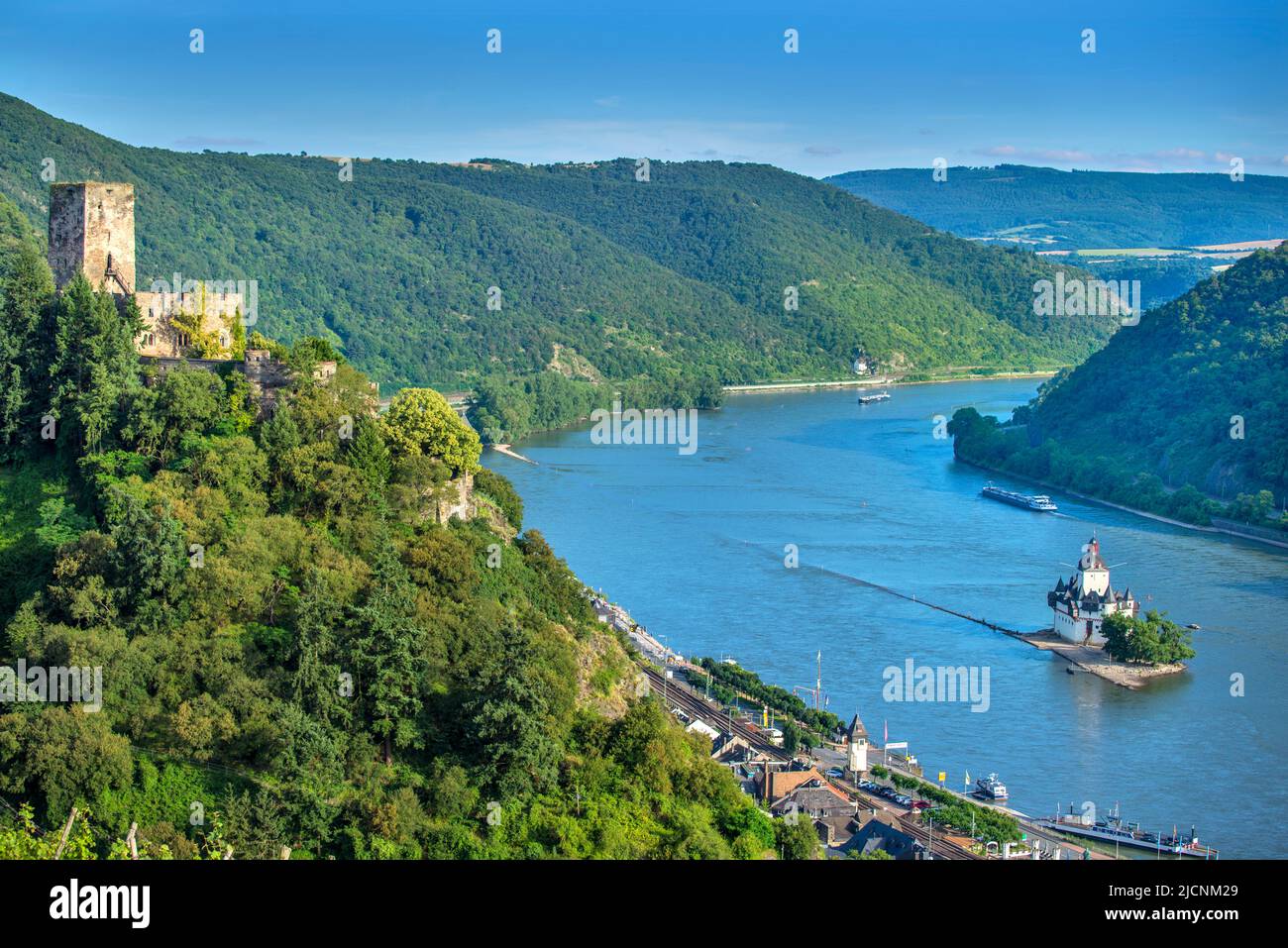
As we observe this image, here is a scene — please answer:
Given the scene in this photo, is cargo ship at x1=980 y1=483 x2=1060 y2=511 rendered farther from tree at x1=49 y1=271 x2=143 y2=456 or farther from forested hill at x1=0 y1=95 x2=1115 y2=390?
tree at x1=49 y1=271 x2=143 y2=456

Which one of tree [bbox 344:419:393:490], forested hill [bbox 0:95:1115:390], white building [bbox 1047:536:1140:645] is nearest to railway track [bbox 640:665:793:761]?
tree [bbox 344:419:393:490]

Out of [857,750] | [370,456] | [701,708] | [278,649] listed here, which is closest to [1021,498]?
[701,708]

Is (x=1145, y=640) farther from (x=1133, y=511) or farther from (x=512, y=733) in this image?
(x=1133, y=511)

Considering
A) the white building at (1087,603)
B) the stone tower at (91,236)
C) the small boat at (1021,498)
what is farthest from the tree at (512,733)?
the small boat at (1021,498)

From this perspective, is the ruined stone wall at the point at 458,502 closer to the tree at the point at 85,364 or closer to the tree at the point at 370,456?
the tree at the point at 370,456
